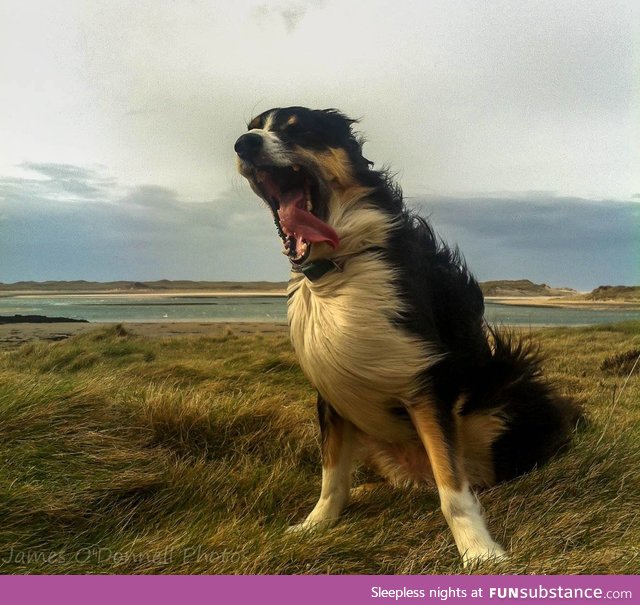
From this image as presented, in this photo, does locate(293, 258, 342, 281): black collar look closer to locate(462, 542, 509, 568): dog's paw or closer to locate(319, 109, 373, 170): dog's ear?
locate(319, 109, 373, 170): dog's ear

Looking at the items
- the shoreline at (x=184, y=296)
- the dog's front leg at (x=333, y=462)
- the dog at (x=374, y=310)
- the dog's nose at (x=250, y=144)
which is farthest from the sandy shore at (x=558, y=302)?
the dog's nose at (x=250, y=144)

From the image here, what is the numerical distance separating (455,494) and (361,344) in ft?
2.11

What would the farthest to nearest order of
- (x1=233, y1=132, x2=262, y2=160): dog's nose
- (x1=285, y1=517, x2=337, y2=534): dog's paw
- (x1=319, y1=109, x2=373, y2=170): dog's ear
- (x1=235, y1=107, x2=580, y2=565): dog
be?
1. (x1=285, y1=517, x2=337, y2=534): dog's paw
2. (x1=319, y1=109, x2=373, y2=170): dog's ear
3. (x1=235, y1=107, x2=580, y2=565): dog
4. (x1=233, y1=132, x2=262, y2=160): dog's nose

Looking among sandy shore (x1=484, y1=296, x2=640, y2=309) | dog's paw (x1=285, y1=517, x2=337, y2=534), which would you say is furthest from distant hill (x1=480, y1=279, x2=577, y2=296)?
dog's paw (x1=285, y1=517, x2=337, y2=534)

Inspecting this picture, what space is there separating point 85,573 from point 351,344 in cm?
127

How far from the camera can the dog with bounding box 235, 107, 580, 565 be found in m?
2.29

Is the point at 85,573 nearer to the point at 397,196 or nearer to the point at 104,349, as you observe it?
the point at 397,196

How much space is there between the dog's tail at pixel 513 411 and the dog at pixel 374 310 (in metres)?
0.01

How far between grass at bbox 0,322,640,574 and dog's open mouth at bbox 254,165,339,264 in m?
1.12

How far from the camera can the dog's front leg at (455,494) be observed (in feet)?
7.47

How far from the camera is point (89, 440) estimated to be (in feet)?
9.68

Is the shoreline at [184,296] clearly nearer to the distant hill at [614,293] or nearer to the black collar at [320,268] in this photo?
the distant hill at [614,293]

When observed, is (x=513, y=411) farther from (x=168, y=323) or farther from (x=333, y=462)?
(x=168, y=323)

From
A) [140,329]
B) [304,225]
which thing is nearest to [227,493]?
[304,225]
